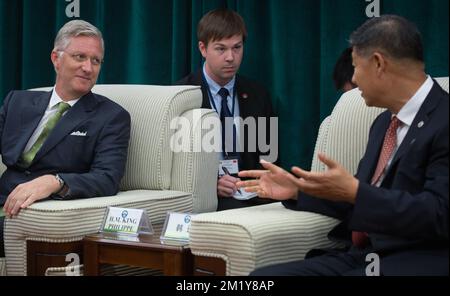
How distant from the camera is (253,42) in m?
3.73

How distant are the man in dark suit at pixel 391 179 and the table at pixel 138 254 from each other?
306 millimetres

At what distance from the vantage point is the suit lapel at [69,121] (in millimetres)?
3023

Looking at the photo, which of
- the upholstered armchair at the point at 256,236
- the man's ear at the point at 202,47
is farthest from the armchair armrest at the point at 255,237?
the man's ear at the point at 202,47

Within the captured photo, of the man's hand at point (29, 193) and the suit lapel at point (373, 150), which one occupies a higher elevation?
the suit lapel at point (373, 150)

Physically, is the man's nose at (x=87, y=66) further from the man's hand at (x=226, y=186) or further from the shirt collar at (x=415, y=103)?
the shirt collar at (x=415, y=103)

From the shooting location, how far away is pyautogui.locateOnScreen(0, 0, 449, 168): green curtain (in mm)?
3422

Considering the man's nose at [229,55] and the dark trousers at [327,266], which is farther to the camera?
the man's nose at [229,55]

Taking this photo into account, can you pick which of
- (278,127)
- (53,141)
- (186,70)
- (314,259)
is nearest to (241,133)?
(278,127)

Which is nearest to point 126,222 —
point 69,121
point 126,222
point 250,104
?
point 126,222

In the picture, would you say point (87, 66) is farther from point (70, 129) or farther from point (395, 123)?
point (395, 123)

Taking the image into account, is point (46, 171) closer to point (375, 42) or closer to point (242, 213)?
point (242, 213)

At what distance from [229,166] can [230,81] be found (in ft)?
1.38

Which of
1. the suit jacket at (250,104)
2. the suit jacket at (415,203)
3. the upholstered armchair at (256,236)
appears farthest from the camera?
the suit jacket at (250,104)

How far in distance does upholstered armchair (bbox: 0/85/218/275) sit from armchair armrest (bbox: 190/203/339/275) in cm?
51
